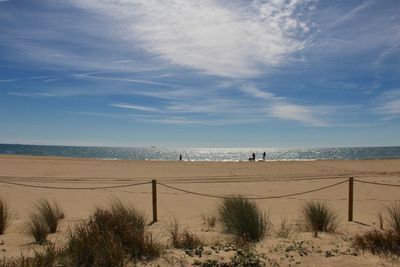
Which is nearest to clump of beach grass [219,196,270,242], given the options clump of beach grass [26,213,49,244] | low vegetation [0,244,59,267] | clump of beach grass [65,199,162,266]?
clump of beach grass [65,199,162,266]

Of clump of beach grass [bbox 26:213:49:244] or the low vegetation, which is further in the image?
clump of beach grass [bbox 26:213:49:244]

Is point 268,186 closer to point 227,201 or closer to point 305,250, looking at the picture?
point 227,201

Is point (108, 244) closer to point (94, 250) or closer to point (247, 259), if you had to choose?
point (94, 250)

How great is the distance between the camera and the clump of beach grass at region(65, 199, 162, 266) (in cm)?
502

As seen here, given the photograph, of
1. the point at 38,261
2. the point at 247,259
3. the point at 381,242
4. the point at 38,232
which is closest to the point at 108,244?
the point at 38,261

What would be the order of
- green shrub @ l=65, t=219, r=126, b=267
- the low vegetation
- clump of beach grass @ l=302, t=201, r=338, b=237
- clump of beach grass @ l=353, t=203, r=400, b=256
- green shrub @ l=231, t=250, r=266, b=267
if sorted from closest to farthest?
1. the low vegetation
2. green shrub @ l=65, t=219, r=126, b=267
3. green shrub @ l=231, t=250, r=266, b=267
4. clump of beach grass @ l=353, t=203, r=400, b=256
5. clump of beach grass @ l=302, t=201, r=338, b=237

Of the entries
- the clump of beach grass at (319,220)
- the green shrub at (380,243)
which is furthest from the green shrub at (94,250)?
the clump of beach grass at (319,220)

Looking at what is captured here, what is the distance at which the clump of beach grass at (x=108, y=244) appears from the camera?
502 centimetres

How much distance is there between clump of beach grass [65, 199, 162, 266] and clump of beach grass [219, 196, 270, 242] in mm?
1676

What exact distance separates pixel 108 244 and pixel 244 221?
2.71 metres

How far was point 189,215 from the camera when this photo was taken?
10195 mm

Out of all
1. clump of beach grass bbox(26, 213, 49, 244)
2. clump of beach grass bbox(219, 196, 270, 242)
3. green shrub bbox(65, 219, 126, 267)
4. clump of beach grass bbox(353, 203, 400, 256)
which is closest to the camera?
green shrub bbox(65, 219, 126, 267)

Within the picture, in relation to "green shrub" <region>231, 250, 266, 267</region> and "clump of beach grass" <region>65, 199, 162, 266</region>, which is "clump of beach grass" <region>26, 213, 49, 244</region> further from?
"green shrub" <region>231, 250, 266, 267</region>

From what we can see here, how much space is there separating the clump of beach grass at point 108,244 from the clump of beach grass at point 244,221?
1.68 metres
